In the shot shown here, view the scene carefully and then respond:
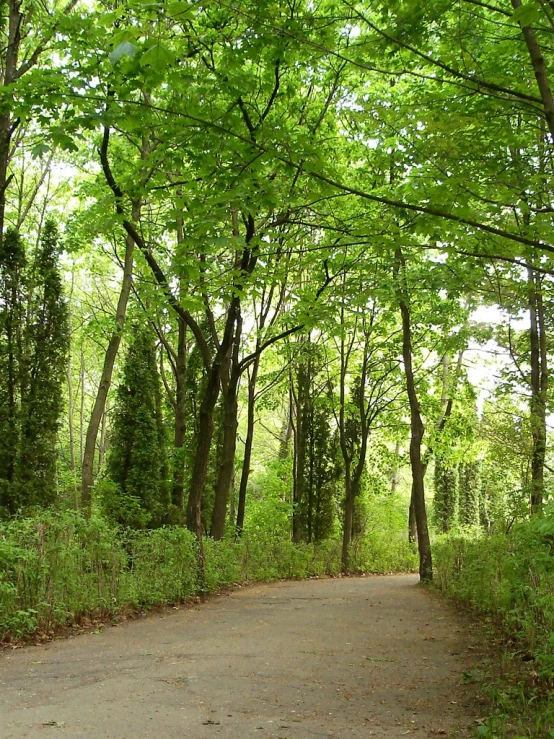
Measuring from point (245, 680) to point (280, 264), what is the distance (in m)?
4.78

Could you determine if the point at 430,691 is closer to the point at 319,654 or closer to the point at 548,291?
the point at 319,654

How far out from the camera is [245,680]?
18.4 ft

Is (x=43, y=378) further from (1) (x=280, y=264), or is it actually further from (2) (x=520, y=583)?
(2) (x=520, y=583)

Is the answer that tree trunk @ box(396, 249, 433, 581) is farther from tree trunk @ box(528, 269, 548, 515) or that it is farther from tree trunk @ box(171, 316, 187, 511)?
tree trunk @ box(171, 316, 187, 511)

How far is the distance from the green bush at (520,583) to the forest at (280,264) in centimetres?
5

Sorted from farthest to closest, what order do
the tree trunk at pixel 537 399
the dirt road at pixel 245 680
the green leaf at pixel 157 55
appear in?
the tree trunk at pixel 537 399 → the dirt road at pixel 245 680 → the green leaf at pixel 157 55

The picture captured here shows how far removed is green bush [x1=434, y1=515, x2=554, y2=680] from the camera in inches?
200

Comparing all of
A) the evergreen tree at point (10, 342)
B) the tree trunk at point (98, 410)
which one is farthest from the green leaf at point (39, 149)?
the evergreen tree at point (10, 342)

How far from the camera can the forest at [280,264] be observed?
4.96 m

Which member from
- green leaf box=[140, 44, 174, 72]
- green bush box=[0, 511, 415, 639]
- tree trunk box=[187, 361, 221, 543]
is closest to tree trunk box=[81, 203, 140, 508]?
tree trunk box=[187, 361, 221, 543]

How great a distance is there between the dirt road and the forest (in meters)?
0.84

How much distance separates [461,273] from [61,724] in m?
6.27

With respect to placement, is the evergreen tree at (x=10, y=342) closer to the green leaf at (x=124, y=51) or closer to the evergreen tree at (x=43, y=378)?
the evergreen tree at (x=43, y=378)

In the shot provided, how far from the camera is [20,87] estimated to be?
4.96 meters
